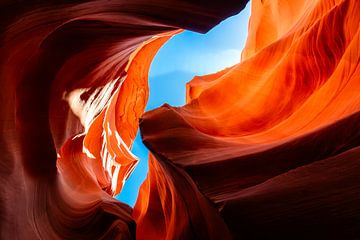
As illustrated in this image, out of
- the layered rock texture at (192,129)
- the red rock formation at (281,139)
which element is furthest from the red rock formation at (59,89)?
the red rock formation at (281,139)

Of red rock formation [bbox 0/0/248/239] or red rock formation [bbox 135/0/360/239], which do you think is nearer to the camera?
red rock formation [bbox 135/0/360/239]

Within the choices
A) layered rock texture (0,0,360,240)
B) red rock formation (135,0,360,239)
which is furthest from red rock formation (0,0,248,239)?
red rock formation (135,0,360,239)

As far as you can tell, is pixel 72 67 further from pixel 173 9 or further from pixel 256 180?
pixel 256 180

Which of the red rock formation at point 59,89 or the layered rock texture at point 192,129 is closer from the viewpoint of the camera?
the layered rock texture at point 192,129

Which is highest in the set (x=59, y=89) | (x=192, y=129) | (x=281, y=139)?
(x=59, y=89)

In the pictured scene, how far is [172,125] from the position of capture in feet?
10.3

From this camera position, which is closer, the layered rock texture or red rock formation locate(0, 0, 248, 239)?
the layered rock texture

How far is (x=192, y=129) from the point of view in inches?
123

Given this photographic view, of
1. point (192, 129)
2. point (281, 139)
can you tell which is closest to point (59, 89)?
point (192, 129)

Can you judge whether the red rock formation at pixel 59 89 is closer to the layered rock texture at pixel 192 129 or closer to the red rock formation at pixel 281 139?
the layered rock texture at pixel 192 129

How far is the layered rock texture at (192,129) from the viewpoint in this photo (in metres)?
1.85

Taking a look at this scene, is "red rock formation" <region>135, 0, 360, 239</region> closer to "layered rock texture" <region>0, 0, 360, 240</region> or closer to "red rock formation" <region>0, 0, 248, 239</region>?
"layered rock texture" <region>0, 0, 360, 240</region>

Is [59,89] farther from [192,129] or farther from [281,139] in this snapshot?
[281,139]

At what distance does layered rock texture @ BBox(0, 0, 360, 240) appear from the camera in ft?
6.07
